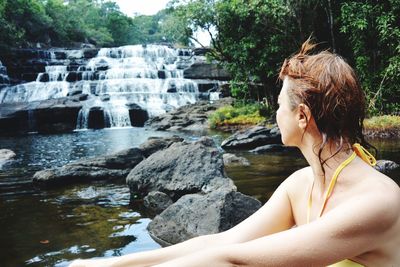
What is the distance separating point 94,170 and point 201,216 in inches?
194

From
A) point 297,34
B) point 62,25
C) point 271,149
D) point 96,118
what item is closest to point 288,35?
point 297,34

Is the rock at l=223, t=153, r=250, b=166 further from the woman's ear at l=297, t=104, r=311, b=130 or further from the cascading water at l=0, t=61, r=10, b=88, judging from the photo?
the cascading water at l=0, t=61, r=10, b=88

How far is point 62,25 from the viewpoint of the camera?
4453 centimetres

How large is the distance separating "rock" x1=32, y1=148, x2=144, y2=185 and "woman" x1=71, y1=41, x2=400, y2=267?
746 cm

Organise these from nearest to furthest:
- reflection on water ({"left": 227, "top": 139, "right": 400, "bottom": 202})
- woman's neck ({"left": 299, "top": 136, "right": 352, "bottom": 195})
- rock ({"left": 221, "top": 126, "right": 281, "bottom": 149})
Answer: woman's neck ({"left": 299, "top": 136, "right": 352, "bottom": 195}) → reflection on water ({"left": 227, "top": 139, "right": 400, "bottom": 202}) → rock ({"left": 221, "top": 126, "right": 281, "bottom": 149})

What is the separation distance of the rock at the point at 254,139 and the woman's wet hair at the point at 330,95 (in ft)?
38.7

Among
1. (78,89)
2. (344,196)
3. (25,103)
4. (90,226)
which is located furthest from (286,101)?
(78,89)

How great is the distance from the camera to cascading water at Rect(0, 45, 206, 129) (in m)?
25.2

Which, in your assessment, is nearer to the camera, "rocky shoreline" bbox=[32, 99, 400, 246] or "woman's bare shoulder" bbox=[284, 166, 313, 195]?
"woman's bare shoulder" bbox=[284, 166, 313, 195]

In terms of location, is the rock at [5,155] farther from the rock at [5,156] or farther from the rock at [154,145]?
the rock at [154,145]

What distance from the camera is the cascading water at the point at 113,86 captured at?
82.6 ft

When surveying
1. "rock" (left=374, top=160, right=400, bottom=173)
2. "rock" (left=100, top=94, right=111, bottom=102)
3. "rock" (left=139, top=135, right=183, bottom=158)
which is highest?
"rock" (left=100, top=94, right=111, bottom=102)

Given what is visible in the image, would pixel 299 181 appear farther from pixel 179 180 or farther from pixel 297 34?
pixel 297 34

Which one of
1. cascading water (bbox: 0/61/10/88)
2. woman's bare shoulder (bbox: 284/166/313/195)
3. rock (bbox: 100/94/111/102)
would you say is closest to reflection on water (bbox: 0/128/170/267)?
woman's bare shoulder (bbox: 284/166/313/195)
